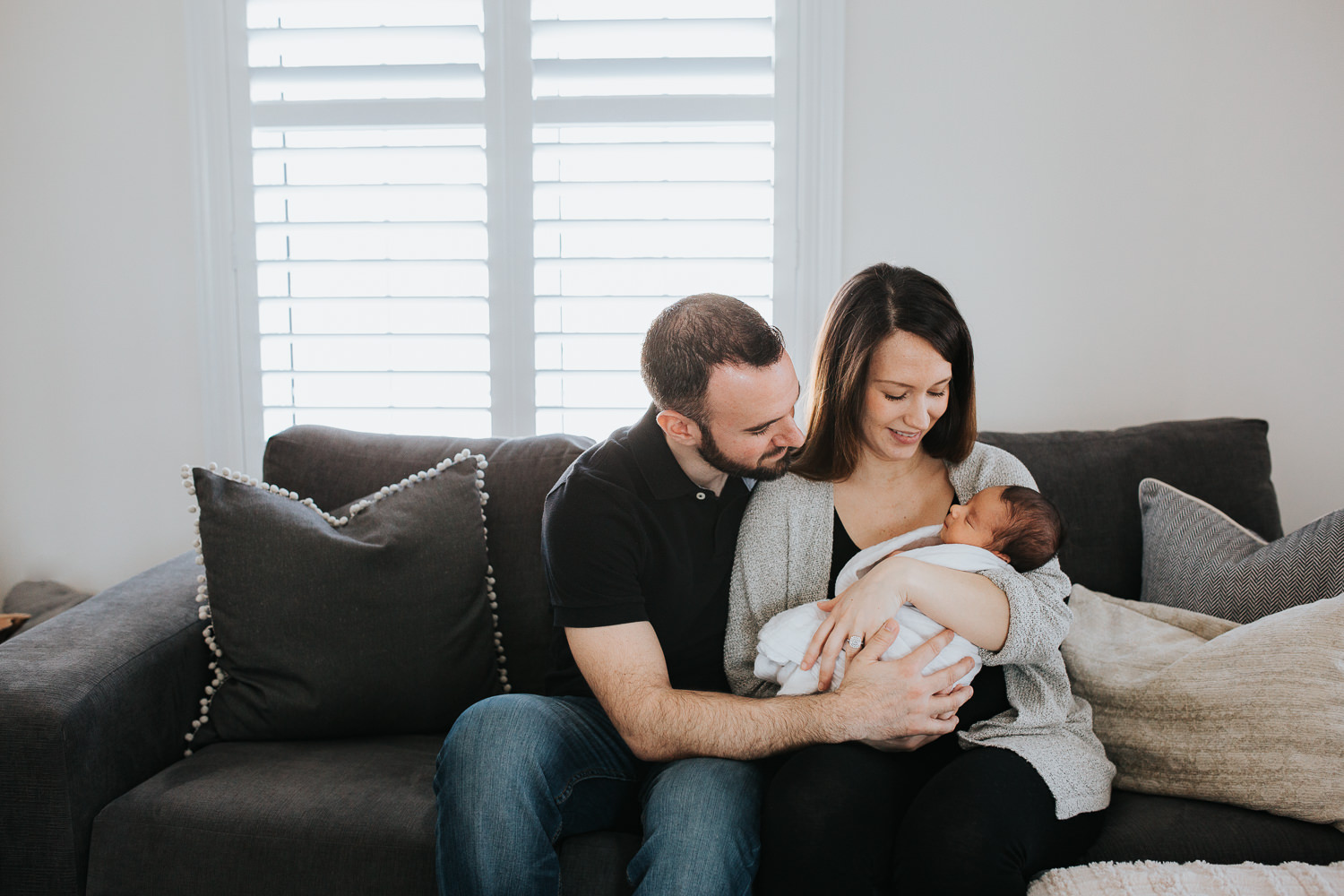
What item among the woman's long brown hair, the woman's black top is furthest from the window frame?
the woman's black top

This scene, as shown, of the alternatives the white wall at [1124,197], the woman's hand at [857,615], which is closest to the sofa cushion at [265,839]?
Result: the woman's hand at [857,615]

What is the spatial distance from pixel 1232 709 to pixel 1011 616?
1.20 feet

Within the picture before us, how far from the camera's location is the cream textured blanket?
1.06 m

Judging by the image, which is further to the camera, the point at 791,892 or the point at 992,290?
the point at 992,290

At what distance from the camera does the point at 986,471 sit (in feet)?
4.61

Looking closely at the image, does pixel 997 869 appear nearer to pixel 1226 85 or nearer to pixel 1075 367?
pixel 1075 367

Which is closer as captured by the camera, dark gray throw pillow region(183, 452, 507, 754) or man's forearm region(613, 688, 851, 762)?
man's forearm region(613, 688, 851, 762)

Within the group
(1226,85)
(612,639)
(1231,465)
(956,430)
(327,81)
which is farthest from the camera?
(327,81)

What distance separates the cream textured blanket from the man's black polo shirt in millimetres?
565

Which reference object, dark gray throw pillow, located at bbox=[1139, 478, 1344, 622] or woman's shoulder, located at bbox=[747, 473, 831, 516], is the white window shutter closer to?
woman's shoulder, located at bbox=[747, 473, 831, 516]

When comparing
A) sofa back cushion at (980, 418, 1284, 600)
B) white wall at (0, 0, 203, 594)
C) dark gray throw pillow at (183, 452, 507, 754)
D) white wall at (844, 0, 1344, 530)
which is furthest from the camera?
white wall at (0, 0, 203, 594)

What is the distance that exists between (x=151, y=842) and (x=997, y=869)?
4.00 feet

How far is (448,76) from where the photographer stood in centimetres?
205

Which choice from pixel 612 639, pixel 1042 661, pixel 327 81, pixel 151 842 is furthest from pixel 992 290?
pixel 151 842
